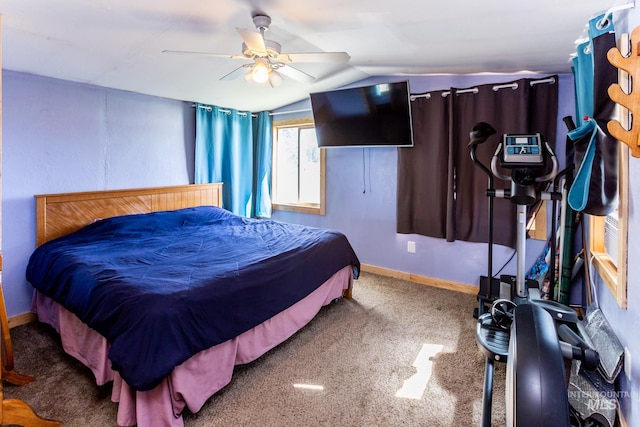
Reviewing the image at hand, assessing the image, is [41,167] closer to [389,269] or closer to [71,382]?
[71,382]

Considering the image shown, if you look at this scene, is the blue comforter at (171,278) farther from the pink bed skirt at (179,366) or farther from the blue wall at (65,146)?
the blue wall at (65,146)

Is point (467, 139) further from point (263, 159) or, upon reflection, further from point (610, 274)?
point (263, 159)

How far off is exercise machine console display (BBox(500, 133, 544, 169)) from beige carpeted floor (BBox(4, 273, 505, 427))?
134 cm

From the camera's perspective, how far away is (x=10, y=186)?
2.72 m

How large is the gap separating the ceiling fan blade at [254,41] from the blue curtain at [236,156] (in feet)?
7.57

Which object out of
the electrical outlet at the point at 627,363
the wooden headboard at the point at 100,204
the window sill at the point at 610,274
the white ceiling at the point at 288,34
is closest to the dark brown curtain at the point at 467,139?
the white ceiling at the point at 288,34

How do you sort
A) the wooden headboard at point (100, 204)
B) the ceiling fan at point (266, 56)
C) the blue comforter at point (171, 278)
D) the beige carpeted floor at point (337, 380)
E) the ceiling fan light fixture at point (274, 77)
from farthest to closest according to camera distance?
the wooden headboard at point (100, 204) → the ceiling fan light fixture at point (274, 77) → the ceiling fan at point (266, 56) → the beige carpeted floor at point (337, 380) → the blue comforter at point (171, 278)

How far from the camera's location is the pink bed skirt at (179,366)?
163cm

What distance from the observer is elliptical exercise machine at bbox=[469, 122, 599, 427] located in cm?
90

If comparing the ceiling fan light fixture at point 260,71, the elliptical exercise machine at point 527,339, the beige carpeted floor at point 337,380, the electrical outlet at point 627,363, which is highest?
the ceiling fan light fixture at point 260,71

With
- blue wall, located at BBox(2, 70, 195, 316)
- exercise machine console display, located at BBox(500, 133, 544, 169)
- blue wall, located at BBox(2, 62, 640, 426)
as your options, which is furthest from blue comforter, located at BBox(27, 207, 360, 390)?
exercise machine console display, located at BBox(500, 133, 544, 169)

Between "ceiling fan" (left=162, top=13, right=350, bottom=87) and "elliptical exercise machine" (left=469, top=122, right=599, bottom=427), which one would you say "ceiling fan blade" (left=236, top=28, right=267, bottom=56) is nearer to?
"ceiling fan" (left=162, top=13, right=350, bottom=87)

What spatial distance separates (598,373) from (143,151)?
4.12 m

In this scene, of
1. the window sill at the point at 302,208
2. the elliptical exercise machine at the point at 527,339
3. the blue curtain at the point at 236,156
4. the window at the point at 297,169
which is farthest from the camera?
the window at the point at 297,169
